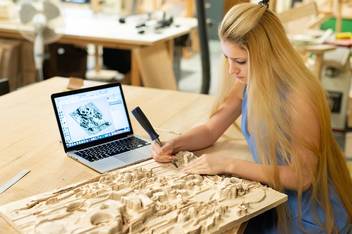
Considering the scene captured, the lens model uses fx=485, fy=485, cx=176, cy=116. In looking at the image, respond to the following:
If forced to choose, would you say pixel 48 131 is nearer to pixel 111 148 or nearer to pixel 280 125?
pixel 111 148

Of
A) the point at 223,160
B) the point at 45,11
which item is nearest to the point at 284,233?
the point at 223,160

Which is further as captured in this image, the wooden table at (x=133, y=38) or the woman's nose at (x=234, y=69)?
the wooden table at (x=133, y=38)

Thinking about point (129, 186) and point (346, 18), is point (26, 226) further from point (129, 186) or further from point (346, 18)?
point (346, 18)

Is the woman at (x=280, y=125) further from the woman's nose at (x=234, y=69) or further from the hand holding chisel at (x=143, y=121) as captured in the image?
the hand holding chisel at (x=143, y=121)

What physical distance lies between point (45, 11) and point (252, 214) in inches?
100.0

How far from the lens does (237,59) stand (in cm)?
143

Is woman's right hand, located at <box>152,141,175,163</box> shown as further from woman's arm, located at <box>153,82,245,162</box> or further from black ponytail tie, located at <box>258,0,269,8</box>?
black ponytail tie, located at <box>258,0,269,8</box>

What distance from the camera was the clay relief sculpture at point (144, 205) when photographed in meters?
1.09

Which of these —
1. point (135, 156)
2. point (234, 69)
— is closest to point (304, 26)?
point (234, 69)

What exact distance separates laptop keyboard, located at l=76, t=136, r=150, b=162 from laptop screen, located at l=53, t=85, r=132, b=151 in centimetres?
3

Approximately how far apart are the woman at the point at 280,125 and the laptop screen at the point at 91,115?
27 centimetres

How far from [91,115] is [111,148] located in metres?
0.13

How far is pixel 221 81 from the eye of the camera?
69.8 inches

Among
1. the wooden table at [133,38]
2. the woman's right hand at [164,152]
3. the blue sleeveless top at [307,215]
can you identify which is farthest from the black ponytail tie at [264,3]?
the wooden table at [133,38]
